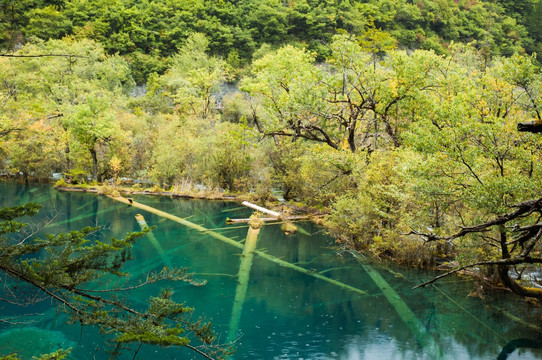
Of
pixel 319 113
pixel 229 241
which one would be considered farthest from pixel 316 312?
pixel 319 113

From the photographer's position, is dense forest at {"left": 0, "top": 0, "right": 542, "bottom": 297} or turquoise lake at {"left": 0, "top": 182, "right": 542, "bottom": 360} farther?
dense forest at {"left": 0, "top": 0, "right": 542, "bottom": 297}

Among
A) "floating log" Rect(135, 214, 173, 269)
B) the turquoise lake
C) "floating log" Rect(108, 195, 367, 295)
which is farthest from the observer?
"floating log" Rect(135, 214, 173, 269)

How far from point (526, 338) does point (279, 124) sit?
11.8 metres

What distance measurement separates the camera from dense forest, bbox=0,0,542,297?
8.80 metres

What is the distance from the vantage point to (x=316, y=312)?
30.6 ft

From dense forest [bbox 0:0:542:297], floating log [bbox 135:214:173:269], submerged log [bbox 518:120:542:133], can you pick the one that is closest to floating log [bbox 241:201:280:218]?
dense forest [bbox 0:0:542:297]

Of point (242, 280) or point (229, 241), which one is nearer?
point (242, 280)

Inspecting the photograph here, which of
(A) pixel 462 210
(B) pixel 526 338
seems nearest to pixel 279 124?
(A) pixel 462 210

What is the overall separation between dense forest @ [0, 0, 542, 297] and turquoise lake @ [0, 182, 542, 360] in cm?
110

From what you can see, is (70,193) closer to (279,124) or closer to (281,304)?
(279,124)

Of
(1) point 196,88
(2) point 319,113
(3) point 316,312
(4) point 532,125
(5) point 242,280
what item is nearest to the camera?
(4) point 532,125

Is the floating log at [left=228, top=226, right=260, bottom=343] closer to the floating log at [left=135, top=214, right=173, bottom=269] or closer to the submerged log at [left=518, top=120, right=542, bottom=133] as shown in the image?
the floating log at [left=135, top=214, right=173, bottom=269]

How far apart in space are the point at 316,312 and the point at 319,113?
8673mm

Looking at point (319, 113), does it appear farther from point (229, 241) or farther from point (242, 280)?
point (242, 280)
